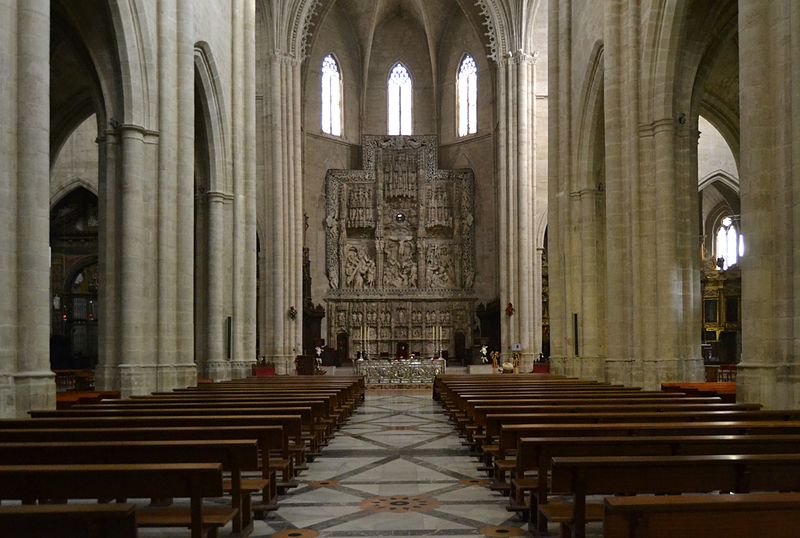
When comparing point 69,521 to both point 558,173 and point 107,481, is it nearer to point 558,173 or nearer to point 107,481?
point 107,481

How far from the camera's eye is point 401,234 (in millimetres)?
42000

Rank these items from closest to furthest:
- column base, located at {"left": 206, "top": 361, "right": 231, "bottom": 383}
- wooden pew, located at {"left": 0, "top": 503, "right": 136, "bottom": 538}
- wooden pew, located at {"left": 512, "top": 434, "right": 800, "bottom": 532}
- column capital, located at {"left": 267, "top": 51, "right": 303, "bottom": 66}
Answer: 1. wooden pew, located at {"left": 0, "top": 503, "right": 136, "bottom": 538}
2. wooden pew, located at {"left": 512, "top": 434, "right": 800, "bottom": 532}
3. column base, located at {"left": 206, "top": 361, "right": 231, "bottom": 383}
4. column capital, located at {"left": 267, "top": 51, "right": 303, "bottom": 66}

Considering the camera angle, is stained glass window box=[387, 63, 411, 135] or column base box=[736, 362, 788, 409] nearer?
column base box=[736, 362, 788, 409]

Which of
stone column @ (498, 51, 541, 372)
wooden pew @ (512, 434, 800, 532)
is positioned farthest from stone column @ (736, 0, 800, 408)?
stone column @ (498, 51, 541, 372)

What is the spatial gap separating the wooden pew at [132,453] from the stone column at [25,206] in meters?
5.24

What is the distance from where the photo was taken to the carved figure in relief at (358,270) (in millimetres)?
41531

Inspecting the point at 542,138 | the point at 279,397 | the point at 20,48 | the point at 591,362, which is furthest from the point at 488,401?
the point at 542,138

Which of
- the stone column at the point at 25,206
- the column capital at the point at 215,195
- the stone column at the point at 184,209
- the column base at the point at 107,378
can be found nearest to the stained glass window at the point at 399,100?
the column capital at the point at 215,195

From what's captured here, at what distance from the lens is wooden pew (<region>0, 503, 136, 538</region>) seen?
3.19 m

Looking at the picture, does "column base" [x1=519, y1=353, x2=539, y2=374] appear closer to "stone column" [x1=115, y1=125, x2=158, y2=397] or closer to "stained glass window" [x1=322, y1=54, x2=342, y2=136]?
"stained glass window" [x1=322, y1=54, x2=342, y2=136]

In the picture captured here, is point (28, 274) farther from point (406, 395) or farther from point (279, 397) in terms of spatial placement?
point (406, 395)

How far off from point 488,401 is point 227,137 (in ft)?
48.2

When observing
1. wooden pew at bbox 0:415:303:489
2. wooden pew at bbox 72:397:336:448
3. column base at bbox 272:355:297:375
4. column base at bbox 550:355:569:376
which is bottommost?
column base at bbox 272:355:297:375

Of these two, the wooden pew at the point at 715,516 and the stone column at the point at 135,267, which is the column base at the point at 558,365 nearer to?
the stone column at the point at 135,267
